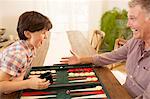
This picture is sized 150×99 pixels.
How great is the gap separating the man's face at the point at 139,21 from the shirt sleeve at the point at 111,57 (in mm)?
229

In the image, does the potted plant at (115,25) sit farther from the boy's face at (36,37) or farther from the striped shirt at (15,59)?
the striped shirt at (15,59)

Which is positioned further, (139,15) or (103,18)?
(103,18)

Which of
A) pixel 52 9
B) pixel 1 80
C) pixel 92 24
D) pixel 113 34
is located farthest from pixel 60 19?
pixel 1 80

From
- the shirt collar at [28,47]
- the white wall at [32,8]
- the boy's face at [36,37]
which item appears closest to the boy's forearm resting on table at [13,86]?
the shirt collar at [28,47]

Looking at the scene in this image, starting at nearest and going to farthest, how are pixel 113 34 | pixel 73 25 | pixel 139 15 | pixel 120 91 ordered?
1. pixel 120 91
2. pixel 139 15
3. pixel 113 34
4. pixel 73 25

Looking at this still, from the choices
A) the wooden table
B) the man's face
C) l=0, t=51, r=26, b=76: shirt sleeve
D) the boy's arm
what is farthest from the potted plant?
the boy's arm

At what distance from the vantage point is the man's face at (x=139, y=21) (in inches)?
53.9

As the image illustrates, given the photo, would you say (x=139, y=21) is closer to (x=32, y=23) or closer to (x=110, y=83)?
(x=110, y=83)

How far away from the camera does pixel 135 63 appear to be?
4.82 ft

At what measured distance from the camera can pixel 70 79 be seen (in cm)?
138

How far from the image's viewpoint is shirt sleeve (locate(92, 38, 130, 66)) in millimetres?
1656

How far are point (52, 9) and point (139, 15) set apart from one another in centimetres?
310

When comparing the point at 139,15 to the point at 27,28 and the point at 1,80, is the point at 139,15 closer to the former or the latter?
the point at 27,28

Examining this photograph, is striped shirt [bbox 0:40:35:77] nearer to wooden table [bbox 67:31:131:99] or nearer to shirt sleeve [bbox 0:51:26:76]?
shirt sleeve [bbox 0:51:26:76]
